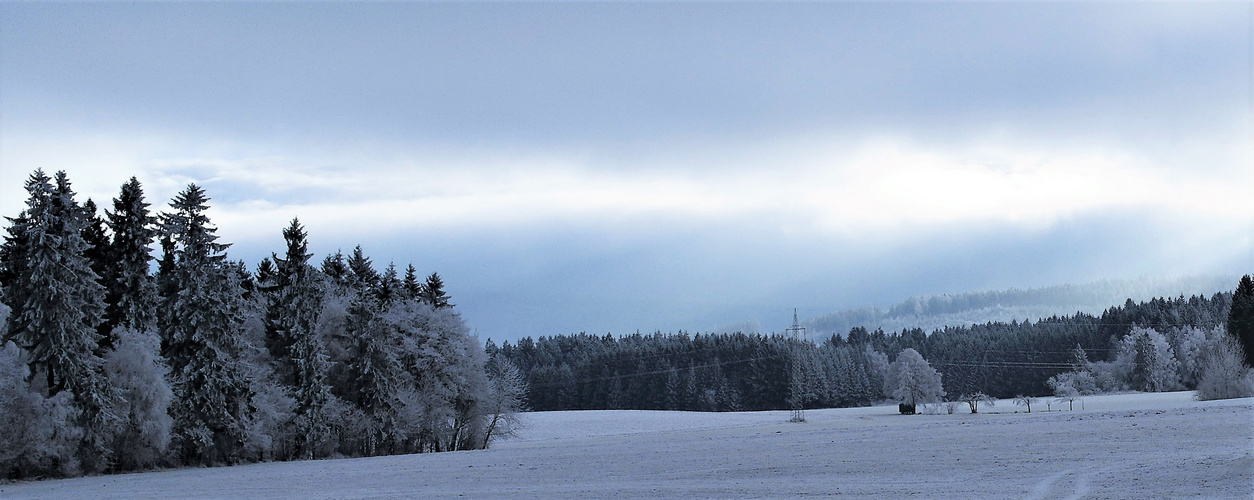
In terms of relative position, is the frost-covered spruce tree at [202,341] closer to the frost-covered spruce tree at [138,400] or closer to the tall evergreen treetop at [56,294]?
the frost-covered spruce tree at [138,400]

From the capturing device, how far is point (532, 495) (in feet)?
88.1

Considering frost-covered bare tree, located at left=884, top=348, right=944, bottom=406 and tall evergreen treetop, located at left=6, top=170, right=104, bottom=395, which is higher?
tall evergreen treetop, located at left=6, top=170, right=104, bottom=395

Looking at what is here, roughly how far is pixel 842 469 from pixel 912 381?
9035 cm

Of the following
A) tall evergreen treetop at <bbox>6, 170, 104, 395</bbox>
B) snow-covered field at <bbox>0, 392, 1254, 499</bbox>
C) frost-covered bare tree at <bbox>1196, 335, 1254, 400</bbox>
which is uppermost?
tall evergreen treetop at <bbox>6, 170, 104, 395</bbox>

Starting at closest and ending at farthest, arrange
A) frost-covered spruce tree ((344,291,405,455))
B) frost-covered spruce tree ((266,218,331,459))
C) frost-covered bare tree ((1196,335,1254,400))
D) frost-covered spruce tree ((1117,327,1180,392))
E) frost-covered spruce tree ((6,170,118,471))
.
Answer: frost-covered spruce tree ((6,170,118,471)) → frost-covered spruce tree ((266,218,331,459)) → frost-covered spruce tree ((344,291,405,455)) → frost-covered bare tree ((1196,335,1254,400)) → frost-covered spruce tree ((1117,327,1180,392))

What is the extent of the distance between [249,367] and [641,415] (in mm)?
63202

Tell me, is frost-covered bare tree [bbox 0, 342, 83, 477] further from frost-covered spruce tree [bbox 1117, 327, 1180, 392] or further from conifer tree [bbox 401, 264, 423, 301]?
frost-covered spruce tree [bbox 1117, 327, 1180, 392]

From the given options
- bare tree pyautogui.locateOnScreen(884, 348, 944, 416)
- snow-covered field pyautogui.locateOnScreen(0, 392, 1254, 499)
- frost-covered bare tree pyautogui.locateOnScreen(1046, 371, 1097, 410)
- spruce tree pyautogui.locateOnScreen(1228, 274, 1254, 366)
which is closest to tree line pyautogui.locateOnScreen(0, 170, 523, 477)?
snow-covered field pyautogui.locateOnScreen(0, 392, 1254, 499)

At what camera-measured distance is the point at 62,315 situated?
43.4 m

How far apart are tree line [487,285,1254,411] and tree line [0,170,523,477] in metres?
79.2

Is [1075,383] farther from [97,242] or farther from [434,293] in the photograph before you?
[97,242]

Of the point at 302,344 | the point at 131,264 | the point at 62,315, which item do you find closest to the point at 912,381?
the point at 302,344

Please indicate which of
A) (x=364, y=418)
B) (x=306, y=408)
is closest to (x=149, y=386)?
(x=306, y=408)

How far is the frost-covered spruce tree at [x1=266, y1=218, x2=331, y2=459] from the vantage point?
56688mm
